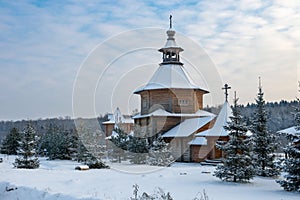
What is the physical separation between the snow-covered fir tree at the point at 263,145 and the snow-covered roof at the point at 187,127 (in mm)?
11309

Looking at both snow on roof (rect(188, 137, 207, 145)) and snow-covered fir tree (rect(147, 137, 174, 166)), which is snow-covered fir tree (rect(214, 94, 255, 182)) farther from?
snow on roof (rect(188, 137, 207, 145))

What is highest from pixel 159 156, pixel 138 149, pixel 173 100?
pixel 173 100

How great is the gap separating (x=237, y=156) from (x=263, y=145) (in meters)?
3.92

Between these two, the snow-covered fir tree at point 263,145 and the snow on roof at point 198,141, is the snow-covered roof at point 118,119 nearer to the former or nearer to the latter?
the snow on roof at point 198,141

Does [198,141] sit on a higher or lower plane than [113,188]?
higher

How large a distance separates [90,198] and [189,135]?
1982 centimetres

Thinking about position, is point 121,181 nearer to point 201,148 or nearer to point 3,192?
point 3,192

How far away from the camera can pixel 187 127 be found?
2947 cm

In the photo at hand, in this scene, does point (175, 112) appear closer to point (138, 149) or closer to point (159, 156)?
point (138, 149)

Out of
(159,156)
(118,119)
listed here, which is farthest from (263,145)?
(118,119)

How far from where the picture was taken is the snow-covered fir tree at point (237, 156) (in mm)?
13430

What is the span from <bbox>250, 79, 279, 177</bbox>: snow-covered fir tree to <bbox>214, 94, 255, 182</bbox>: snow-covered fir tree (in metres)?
2.91

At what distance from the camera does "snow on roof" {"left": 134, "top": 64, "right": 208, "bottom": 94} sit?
3158 centimetres

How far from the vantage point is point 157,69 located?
114 feet
